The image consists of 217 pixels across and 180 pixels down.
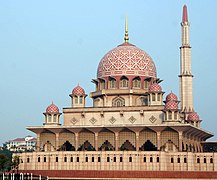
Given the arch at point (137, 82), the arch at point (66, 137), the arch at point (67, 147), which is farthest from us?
the arch at point (137, 82)

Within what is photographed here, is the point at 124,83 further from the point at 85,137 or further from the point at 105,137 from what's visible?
the point at 85,137

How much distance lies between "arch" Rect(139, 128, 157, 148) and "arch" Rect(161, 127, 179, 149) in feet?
2.30

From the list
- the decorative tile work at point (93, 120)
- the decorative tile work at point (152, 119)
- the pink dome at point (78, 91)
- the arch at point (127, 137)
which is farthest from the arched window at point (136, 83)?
the arch at point (127, 137)

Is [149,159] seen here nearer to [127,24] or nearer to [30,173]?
[30,173]

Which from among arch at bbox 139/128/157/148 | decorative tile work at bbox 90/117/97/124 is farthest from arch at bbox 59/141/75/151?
arch at bbox 139/128/157/148

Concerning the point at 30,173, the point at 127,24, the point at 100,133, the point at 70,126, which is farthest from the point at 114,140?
the point at 127,24

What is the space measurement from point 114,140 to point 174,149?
5.40 metres

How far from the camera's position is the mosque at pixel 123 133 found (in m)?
41.8

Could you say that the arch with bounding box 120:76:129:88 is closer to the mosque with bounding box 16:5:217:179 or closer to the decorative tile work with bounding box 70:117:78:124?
the mosque with bounding box 16:5:217:179

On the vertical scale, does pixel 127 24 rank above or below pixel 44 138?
above

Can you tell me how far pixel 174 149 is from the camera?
43094 millimetres

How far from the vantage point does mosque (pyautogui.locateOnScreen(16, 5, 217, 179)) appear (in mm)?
41781

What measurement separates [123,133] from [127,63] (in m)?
8.31

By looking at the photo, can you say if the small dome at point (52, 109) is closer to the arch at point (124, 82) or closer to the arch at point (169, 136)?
the arch at point (124, 82)
